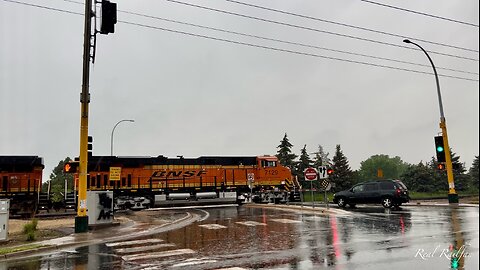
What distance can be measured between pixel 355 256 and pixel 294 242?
257 centimetres

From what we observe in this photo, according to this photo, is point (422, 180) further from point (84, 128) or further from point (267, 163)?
point (84, 128)

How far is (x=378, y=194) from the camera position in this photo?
22.6 meters

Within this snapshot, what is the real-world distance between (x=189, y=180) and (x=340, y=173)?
4953cm

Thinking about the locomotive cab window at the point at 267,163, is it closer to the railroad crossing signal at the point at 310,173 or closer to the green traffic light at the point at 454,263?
the railroad crossing signal at the point at 310,173

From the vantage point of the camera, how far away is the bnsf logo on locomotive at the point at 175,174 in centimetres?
3127

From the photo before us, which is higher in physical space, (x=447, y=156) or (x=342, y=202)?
(x=447, y=156)

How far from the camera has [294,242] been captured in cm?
1036

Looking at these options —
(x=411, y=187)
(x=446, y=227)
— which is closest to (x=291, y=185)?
(x=446, y=227)

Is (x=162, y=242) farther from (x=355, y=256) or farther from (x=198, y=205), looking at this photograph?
(x=198, y=205)

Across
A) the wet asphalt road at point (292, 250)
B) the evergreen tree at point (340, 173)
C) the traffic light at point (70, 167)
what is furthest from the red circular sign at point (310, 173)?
the evergreen tree at point (340, 173)

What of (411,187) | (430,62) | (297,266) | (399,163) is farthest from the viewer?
(399,163)

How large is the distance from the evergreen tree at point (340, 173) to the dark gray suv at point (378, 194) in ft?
156

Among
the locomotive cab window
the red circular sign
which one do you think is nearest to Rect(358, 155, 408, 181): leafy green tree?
the locomotive cab window

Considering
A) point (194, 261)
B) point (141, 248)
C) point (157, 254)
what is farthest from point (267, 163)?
point (194, 261)
